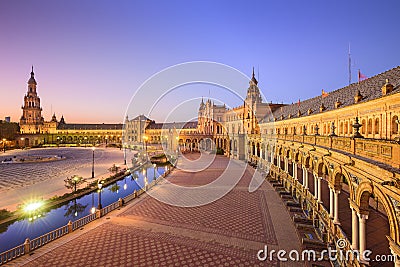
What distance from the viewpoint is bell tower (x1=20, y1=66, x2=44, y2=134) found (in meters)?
106

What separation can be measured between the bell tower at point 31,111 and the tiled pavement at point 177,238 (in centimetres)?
11843

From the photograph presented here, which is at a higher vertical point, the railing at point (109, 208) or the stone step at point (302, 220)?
the stone step at point (302, 220)

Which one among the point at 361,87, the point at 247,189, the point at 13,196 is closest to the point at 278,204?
the point at 247,189

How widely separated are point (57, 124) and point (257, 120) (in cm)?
11842

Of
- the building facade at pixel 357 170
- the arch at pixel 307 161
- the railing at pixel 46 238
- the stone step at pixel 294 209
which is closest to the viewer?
the building facade at pixel 357 170

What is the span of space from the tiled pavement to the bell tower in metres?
118

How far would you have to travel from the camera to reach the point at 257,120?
52.6m

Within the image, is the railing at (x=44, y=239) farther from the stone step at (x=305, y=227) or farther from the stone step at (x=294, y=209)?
the stone step at (x=294, y=209)

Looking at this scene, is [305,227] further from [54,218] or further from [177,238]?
[54,218]

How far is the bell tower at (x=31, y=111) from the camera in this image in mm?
105794

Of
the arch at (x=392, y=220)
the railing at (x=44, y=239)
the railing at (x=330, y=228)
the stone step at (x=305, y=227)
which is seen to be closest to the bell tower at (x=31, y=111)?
the railing at (x=44, y=239)

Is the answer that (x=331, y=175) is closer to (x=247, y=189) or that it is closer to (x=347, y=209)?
(x=347, y=209)

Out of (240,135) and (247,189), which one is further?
(240,135)

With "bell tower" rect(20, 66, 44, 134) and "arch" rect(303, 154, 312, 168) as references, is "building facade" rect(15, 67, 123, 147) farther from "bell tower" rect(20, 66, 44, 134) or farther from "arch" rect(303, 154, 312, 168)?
"arch" rect(303, 154, 312, 168)
